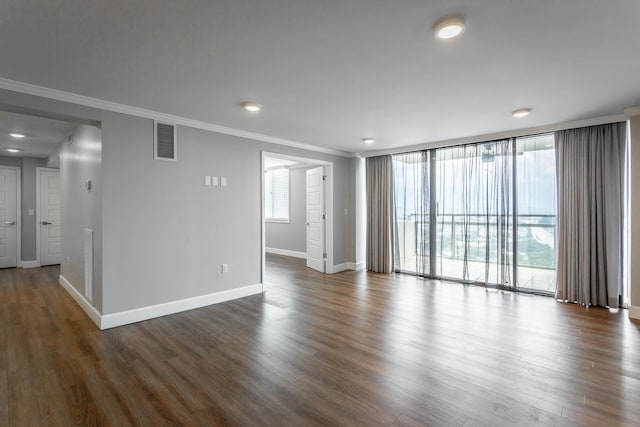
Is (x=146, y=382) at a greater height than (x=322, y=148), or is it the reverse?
(x=322, y=148)

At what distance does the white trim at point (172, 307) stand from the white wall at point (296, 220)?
3.34m

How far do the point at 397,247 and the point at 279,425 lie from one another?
188 inches

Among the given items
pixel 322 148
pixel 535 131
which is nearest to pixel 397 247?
pixel 322 148

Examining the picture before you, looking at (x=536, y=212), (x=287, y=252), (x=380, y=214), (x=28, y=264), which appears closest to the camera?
(x=536, y=212)

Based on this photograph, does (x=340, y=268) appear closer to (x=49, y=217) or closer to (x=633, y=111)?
(x=633, y=111)

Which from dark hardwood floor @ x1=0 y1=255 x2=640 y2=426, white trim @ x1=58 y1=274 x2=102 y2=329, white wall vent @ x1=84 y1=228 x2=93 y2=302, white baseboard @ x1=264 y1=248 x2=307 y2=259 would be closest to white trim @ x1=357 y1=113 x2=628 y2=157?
dark hardwood floor @ x1=0 y1=255 x2=640 y2=426

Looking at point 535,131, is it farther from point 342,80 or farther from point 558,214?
point 342,80

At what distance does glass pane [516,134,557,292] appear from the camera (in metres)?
4.57

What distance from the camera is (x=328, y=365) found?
2.64 metres

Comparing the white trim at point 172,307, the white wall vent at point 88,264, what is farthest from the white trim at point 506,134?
the white wall vent at point 88,264

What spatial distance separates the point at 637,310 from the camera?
3.70 metres

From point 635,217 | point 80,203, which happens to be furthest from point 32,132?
point 635,217

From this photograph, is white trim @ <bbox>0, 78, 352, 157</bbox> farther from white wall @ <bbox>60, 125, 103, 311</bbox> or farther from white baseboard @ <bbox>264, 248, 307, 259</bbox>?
white baseboard @ <bbox>264, 248, 307, 259</bbox>

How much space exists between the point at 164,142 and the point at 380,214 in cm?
416
